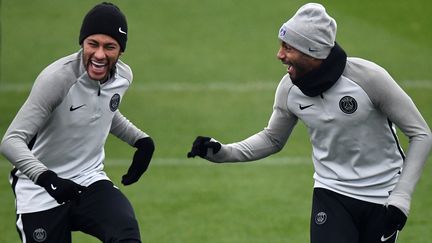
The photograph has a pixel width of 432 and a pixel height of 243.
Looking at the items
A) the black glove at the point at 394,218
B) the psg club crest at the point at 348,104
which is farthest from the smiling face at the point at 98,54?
the black glove at the point at 394,218

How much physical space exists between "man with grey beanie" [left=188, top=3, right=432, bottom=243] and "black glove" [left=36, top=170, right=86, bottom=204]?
1002mm

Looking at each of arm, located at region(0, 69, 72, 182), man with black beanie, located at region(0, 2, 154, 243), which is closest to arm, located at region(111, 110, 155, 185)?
man with black beanie, located at region(0, 2, 154, 243)

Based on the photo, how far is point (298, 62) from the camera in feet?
27.3

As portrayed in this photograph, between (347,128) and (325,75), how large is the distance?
376 mm

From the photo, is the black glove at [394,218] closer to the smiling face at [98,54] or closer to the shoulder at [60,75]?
the smiling face at [98,54]

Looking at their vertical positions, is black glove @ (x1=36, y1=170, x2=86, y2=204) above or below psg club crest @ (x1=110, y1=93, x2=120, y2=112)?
below

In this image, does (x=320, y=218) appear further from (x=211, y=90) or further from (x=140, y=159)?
(x=211, y=90)

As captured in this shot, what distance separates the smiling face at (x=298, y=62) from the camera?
8.31m

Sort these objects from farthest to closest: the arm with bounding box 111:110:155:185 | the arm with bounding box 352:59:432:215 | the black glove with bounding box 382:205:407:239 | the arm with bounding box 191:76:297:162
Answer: the arm with bounding box 111:110:155:185 → the arm with bounding box 191:76:297:162 → the arm with bounding box 352:59:432:215 → the black glove with bounding box 382:205:407:239

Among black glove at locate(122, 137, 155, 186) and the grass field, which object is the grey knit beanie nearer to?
black glove at locate(122, 137, 155, 186)

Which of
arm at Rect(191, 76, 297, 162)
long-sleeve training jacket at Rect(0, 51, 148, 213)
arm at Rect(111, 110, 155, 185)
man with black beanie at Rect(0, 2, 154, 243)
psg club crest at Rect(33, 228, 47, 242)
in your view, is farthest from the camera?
arm at Rect(111, 110, 155, 185)

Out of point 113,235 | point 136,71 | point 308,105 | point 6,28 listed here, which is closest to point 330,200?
point 308,105

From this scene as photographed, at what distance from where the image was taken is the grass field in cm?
1348

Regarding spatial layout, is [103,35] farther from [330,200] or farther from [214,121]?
[214,121]
